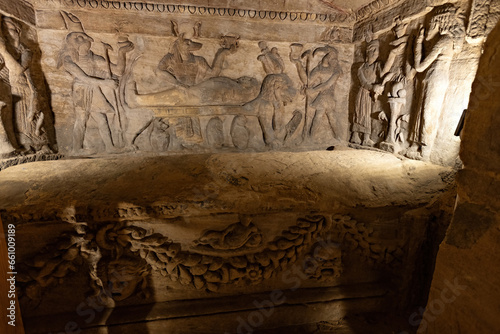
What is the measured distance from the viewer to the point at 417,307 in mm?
2361

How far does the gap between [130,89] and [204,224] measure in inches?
97.9

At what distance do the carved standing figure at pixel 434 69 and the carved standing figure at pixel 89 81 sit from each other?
3.63 metres

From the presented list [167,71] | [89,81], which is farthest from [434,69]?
[89,81]

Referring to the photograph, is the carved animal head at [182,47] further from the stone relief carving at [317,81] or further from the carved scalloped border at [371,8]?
the carved scalloped border at [371,8]

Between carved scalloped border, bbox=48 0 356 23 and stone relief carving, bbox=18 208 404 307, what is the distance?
2.80 metres

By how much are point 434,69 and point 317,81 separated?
157 centimetres

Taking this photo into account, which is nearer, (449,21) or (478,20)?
(478,20)

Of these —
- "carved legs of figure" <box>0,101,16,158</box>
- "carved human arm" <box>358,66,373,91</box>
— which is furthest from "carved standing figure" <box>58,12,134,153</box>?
"carved human arm" <box>358,66,373,91</box>

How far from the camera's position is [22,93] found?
3.20 metres

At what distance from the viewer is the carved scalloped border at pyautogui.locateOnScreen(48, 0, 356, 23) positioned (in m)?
3.36

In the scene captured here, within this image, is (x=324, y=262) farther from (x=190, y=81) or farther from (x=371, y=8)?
(x=371, y=8)

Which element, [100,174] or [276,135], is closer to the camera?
[100,174]

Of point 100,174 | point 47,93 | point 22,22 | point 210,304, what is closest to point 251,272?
point 210,304

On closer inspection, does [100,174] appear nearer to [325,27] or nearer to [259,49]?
[259,49]
